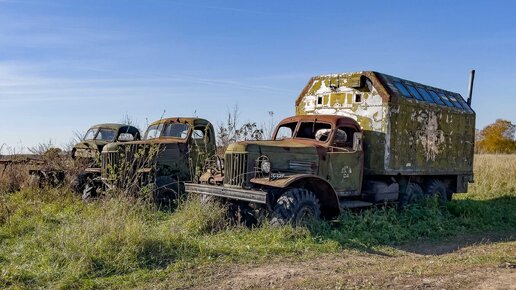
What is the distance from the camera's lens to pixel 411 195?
1138 cm

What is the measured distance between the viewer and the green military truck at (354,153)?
332 inches

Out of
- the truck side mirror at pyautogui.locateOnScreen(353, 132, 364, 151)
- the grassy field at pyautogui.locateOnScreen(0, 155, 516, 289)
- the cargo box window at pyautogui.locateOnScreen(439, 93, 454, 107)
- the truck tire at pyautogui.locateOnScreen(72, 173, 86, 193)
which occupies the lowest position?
the grassy field at pyautogui.locateOnScreen(0, 155, 516, 289)

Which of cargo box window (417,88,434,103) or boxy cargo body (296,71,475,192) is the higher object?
cargo box window (417,88,434,103)

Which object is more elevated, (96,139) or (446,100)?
(446,100)

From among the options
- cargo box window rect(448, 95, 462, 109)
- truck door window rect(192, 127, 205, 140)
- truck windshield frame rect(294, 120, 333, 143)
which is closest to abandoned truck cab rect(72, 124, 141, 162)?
truck door window rect(192, 127, 205, 140)

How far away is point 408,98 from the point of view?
11.0 metres

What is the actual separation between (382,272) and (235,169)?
10.9 feet

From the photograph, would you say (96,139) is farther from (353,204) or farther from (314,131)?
(353,204)

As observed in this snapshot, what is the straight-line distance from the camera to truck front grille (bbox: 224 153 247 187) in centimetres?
841

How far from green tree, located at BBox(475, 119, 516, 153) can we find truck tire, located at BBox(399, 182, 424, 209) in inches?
1404

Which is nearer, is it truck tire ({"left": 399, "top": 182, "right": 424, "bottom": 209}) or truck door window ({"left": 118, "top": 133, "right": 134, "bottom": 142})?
truck tire ({"left": 399, "top": 182, "right": 424, "bottom": 209})

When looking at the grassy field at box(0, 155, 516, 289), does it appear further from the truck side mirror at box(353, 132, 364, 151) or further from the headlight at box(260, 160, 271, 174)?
the truck side mirror at box(353, 132, 364, 151)

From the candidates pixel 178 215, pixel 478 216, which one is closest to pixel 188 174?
pixel 178 215

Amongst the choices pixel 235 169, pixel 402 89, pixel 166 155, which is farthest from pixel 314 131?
pixel 166 155
